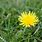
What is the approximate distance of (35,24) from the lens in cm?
180

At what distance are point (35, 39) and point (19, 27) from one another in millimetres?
212

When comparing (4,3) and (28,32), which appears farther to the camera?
(4,3)

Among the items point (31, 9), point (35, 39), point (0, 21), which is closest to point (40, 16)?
point (31, 9)

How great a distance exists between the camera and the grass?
1.71m

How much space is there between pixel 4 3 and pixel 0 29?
47 centimetres

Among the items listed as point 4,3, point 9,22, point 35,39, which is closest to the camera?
point 35,39

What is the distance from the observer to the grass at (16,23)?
1.71 metres

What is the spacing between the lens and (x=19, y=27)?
1818mm

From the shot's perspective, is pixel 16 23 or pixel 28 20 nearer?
pixel 28 20

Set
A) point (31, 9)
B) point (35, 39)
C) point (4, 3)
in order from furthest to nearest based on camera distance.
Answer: point (4, 3) < point (31, 9) < point (35, 39)

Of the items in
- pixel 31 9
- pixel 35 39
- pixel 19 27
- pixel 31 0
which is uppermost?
pixel 31 0

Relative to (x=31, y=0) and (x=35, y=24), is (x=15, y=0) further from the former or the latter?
(x=35, y=24)

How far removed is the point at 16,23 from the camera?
187 centimetres

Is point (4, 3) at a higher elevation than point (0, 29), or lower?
higher
